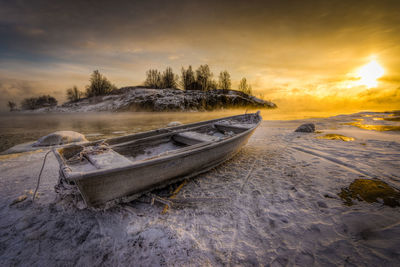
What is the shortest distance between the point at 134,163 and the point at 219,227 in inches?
75.6

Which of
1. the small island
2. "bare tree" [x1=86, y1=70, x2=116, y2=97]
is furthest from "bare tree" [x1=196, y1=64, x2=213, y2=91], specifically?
"bare tree" [x1=86, y1=70, x2=116, y2=97]

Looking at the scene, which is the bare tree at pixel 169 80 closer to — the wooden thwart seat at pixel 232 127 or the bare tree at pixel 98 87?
the bare tree at pixel 98 87

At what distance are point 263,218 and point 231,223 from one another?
0.64 metres

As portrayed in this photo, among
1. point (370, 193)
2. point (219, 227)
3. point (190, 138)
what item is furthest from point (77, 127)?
point (370, 193)

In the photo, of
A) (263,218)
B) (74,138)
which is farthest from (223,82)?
(263,218)

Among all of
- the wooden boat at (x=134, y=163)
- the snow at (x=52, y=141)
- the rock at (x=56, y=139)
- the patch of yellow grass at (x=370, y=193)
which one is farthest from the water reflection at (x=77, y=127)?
the patch of yellow grass at (x=370, y=193)

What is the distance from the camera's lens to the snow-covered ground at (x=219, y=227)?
2262 millimetres

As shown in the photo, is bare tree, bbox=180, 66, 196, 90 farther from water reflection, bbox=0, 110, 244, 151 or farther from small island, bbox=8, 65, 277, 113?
water reflection, bbox=0, 110, 244, 151

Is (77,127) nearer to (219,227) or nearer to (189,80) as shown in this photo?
(219,227)

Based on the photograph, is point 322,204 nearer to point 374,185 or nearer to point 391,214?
point 391,214

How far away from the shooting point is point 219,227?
2.80 metres

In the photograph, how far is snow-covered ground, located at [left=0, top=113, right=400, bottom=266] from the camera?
2262 millimetres

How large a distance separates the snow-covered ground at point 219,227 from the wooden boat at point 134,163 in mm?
468

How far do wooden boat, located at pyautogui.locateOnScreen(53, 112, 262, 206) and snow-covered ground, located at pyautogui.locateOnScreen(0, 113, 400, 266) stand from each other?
468 millimetres
